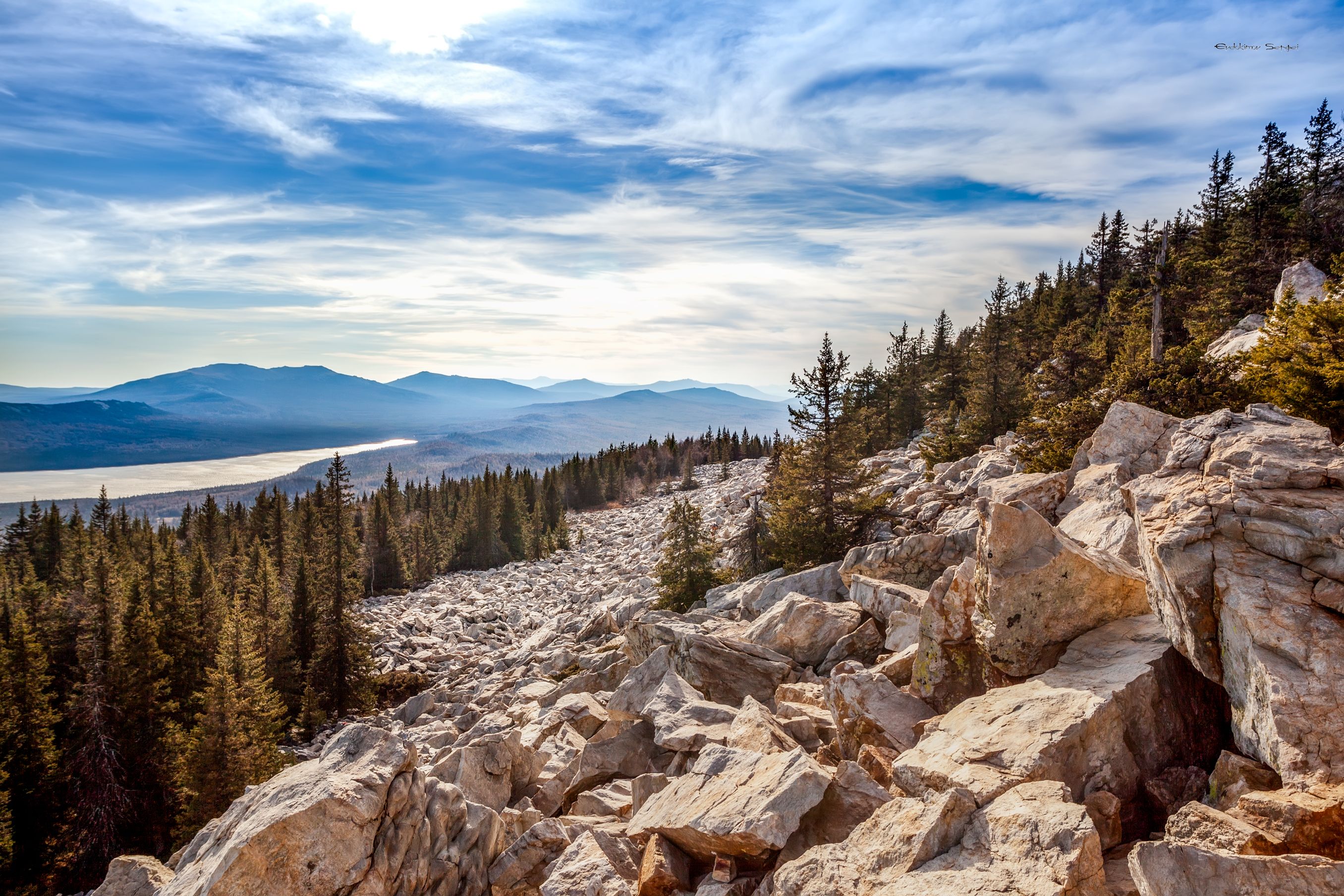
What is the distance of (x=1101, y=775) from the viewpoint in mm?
7418

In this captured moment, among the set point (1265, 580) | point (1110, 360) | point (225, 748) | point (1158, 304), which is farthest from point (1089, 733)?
point (1110, 360)

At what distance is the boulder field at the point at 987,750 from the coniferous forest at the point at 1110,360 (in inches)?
187

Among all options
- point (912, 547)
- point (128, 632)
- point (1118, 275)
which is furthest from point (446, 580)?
point (1118, 275)

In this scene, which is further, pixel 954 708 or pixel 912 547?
pixel 912 547

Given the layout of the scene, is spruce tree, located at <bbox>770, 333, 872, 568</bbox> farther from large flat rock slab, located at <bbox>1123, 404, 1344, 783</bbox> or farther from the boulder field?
large flat rock slab, located at <bbox>1123, 404, 1344, 783</bbox>

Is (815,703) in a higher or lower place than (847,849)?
lower

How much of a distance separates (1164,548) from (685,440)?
448 feet

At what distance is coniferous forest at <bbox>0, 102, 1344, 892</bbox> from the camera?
21203 millimetres

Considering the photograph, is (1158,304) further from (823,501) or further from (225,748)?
(225,748)

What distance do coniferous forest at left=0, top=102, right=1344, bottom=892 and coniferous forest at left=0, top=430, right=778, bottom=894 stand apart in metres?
0.12

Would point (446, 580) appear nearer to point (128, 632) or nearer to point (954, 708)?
point (128, 632)

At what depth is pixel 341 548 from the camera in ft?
118

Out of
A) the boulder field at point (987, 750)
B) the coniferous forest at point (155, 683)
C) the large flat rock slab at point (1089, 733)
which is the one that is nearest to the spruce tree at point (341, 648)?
the coniferous forest at point (155, 683)

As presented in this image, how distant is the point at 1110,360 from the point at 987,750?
35630 mm
